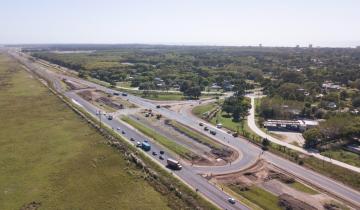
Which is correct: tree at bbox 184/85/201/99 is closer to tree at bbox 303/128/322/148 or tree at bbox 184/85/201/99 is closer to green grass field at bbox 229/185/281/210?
tree at bbox 303/128/322/148

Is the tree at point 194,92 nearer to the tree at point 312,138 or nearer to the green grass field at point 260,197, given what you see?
the tree at point 312,138

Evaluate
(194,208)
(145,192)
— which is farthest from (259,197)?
(145,192)

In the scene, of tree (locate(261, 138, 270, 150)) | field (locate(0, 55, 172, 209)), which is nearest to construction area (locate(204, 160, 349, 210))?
tree (locate(261, 138, 270, 150))

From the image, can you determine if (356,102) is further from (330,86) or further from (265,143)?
(265,143)

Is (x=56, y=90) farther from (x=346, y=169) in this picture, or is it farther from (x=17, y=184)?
(x=346, y=169)

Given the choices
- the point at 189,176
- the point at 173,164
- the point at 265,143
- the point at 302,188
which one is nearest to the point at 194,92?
the point at 265,143

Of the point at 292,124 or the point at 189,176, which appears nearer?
the point at 189,176
